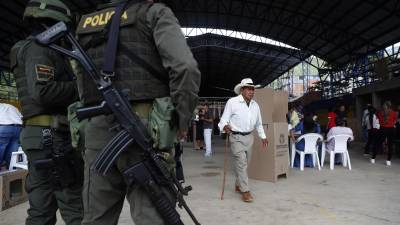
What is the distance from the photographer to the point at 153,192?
189cm

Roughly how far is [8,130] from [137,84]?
3.64 metres

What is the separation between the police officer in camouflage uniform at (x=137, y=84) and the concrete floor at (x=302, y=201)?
2149 mm

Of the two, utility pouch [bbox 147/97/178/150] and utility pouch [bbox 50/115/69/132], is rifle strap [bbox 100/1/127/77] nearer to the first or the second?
utility pouch [bbox 147/97/178/150]

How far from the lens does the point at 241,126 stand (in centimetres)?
534

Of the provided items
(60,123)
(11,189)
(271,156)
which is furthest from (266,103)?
(60,123)

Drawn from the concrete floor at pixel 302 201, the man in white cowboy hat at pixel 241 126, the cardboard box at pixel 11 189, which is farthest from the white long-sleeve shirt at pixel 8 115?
the man in white cowboy hat at pixel 241 126

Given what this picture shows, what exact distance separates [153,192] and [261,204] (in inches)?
129

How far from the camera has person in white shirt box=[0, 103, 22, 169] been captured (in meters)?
4.68

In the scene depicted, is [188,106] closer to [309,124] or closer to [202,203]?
[202,203]

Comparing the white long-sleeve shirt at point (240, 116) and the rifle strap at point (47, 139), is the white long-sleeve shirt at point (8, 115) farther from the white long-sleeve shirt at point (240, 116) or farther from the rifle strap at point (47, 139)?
the white long-sleeve shirt at point (240, 116)

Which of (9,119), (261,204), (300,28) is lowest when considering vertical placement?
(261,204)

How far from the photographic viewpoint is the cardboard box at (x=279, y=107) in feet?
23.0

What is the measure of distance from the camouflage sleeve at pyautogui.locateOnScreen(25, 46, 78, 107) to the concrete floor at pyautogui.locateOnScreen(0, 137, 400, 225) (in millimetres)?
1852

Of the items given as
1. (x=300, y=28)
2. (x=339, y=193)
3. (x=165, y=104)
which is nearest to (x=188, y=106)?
(x=165, y=104)
